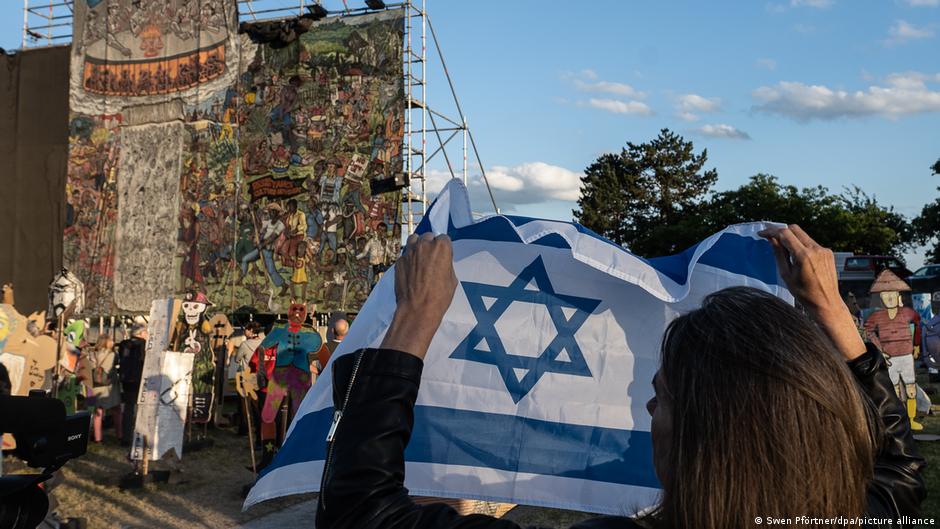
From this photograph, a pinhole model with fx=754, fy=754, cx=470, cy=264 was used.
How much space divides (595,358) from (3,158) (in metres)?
26.5

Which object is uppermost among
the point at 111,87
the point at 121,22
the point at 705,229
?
the point at 121,22

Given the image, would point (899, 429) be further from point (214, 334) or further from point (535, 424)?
point (214, 334)

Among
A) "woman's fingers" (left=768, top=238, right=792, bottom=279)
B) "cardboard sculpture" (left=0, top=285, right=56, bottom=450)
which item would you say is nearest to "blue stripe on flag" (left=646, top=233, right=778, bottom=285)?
"woman's fingers" (left=768, top=238, right=792, bottom=279)

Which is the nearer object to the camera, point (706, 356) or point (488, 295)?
point (706, 356)

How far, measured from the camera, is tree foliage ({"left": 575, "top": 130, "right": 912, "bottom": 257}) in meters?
40.1

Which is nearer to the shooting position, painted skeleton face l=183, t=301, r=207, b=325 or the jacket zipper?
the jacket zipper

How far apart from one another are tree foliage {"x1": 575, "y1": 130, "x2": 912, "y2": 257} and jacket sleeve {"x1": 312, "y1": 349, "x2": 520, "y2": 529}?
41.0m

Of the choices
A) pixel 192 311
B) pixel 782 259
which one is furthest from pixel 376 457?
pixel 192 311

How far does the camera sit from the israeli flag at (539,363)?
3307 millimetres

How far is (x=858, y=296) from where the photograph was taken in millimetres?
25938

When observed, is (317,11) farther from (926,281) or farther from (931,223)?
(931,223)

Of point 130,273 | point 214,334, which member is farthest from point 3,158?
point 214,334

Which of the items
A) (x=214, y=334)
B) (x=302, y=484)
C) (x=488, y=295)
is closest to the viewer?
(x=302, y=484)

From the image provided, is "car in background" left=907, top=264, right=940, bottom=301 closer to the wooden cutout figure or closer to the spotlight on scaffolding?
the spotlight on scaffolding
